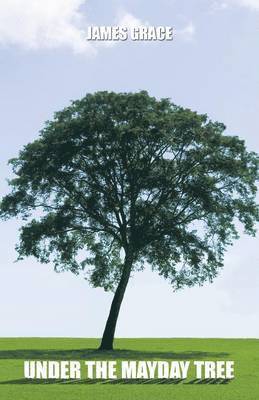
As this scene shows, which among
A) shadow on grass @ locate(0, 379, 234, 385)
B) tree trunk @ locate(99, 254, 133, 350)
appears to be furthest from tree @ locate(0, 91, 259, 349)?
shadow on grass @ locate(0, 379, 234, 385)

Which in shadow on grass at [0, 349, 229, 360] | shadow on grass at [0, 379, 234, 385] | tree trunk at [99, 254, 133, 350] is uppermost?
tree trunk at [99, 254, 133, 350]

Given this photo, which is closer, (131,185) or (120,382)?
(120,382)

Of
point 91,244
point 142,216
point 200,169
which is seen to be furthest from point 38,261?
point 200,169

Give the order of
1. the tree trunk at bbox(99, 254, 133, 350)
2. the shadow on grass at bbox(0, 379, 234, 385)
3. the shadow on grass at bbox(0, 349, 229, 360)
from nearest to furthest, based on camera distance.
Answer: the shadow on grass at bbox(0, 379, 234, 385)
the shadow on grass at bbox(0, 349, 229, 360)
the tree trunk at bbox(99, 254, 133, 350)

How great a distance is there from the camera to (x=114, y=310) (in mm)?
49750

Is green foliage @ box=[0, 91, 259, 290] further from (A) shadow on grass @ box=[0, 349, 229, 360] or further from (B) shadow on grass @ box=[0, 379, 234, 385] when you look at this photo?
(B) shadow on grass @ box=[0, 379, 234, 385]

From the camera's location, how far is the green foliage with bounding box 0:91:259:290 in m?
50.3

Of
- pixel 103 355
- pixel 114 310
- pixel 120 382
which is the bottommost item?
pixel 120 382

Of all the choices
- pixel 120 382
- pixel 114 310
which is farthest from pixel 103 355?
pixel 120 382

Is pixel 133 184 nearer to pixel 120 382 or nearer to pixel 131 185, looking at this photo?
pixel 131 185

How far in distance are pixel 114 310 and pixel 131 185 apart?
27.3ft

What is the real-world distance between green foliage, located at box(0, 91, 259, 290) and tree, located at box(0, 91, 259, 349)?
0.23 ft

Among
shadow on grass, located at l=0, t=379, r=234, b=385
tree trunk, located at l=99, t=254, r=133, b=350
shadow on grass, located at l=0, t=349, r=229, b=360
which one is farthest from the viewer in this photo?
tree trunk, located at l=99, t=254, r=133, b=350

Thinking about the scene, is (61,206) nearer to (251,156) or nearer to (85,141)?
(85,141)
